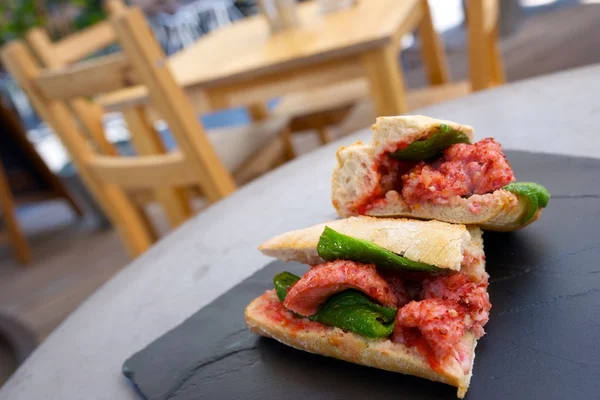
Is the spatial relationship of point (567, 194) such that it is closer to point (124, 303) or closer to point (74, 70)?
point (124, 303)

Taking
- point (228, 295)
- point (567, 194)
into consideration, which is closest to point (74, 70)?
point (228, 295)

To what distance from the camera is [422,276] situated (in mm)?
866

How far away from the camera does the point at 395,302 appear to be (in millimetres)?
833

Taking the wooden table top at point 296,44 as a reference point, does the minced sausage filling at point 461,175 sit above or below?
below

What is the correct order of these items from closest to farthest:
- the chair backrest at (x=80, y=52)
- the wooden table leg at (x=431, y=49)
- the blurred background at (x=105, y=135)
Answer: the chair backrest at (x=80, y=52), the blurred background at (x=105, y=135), the wooden table leg at (x=431, y=49)

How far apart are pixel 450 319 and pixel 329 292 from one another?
19 centimetres

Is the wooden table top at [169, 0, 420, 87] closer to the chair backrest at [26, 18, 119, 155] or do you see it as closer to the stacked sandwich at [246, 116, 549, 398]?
the chair backrest at [26, 18, 119, 155]

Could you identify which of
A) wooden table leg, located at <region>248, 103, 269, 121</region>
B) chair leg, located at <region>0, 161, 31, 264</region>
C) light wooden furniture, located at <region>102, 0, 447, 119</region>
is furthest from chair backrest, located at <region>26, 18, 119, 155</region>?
chair leg, located at <region>0, 161, 31, 264</region>

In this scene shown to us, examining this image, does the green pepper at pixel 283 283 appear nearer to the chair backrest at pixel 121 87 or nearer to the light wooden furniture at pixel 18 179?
the chair backrest at pixel 121 87

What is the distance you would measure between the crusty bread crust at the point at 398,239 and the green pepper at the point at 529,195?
130 mm

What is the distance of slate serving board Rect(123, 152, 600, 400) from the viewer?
2.30 ft

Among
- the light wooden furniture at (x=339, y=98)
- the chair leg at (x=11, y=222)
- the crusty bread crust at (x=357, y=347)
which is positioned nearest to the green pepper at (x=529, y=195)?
the crusty bread crust at (x=357, y=347)

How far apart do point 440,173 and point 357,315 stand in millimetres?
322

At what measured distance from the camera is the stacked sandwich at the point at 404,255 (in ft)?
2.55
